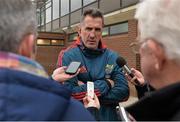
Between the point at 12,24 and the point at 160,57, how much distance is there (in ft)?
2.20

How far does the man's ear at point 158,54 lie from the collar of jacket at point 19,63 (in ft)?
1.78

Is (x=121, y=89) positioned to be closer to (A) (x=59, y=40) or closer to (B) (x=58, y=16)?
(A) (x=59, y=40)

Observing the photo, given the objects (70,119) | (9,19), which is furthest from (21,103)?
(9,19)

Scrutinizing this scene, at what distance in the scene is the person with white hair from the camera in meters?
1.55

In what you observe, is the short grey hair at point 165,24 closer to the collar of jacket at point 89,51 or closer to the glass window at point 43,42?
the collar of jacket at point 89,51

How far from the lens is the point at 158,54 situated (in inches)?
68.4

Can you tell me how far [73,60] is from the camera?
3.64 m

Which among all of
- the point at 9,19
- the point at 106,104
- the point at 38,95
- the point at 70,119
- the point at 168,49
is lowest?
the point at 106,104

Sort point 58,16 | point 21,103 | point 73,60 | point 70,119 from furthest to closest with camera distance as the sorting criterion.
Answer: point 58,16
point 73,60
point 70,119
point 21,103

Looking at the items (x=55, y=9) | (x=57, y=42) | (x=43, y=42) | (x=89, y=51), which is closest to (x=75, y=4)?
(x=57, y=42)

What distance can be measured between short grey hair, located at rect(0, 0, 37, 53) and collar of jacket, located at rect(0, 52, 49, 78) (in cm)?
8

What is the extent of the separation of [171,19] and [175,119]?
0.44 m

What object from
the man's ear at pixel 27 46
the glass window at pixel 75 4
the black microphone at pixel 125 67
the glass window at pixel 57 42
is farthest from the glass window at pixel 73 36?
the man's ear at pixel 27 46

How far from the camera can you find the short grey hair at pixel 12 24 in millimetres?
1557
